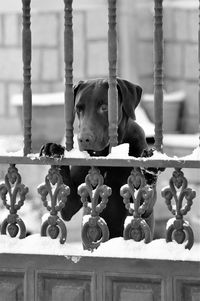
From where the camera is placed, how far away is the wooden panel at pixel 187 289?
2.70 meters

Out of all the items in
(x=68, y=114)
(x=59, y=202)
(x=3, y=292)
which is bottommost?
(x=3, y=292)

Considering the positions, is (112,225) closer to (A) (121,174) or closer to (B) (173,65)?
(A) (121,174)

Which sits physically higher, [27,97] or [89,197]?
[27,97]

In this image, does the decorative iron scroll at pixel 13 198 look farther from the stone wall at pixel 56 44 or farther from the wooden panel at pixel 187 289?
the stone wall at pixel 56 44

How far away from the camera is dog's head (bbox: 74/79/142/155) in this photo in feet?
9.98

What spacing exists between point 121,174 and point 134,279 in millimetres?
392

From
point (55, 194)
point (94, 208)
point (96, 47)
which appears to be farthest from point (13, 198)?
point (96, 47)

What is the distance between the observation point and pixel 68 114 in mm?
2793

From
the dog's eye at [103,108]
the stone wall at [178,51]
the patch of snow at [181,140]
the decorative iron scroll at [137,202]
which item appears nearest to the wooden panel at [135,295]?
the decorative iron scroll at [137,202]

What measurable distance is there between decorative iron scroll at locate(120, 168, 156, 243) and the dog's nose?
32 centimetres

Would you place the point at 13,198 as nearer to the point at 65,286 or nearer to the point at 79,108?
the point at 65,286

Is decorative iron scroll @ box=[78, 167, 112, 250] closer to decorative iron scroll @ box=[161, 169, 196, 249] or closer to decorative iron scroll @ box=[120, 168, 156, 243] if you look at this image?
decorative iron scroll @ box=[120, 168, 156, 243]

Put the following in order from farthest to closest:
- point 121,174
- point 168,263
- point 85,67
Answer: point 85,67, point 121,174, point 168,263

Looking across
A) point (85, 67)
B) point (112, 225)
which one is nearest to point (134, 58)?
point (85, 67)
